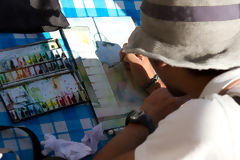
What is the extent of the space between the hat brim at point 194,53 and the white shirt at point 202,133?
0.22 ft

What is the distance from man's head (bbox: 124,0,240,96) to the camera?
0.58 metres

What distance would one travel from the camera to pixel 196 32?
604 millimetres

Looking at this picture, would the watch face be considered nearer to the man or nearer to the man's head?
the man

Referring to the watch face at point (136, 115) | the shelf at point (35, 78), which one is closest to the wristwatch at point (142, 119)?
the watch face at point (136, 115)

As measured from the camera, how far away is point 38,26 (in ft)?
3.45

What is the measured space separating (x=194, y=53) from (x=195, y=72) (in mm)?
43

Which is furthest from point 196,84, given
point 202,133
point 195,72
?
point 202,133

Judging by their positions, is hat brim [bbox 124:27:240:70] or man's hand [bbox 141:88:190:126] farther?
man's hand [bbox 141:88:190:126]

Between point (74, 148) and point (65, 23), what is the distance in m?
0.46

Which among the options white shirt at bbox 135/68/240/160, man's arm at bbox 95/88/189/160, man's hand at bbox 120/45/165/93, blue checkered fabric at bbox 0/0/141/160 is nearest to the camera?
white shirt at bbox 135/68/240/160

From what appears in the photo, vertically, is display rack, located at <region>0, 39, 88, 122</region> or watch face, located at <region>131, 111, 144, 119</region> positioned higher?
display rack, located at <region>0, 39, 88, 122</region>

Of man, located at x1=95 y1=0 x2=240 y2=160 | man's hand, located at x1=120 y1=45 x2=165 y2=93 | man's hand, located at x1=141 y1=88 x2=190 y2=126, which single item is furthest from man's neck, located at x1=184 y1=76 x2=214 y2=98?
man's hand, located at x1=120 y1=45 x2=165 y2=93

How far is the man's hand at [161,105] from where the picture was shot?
83 cm

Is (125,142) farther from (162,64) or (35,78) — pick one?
(35,78)
